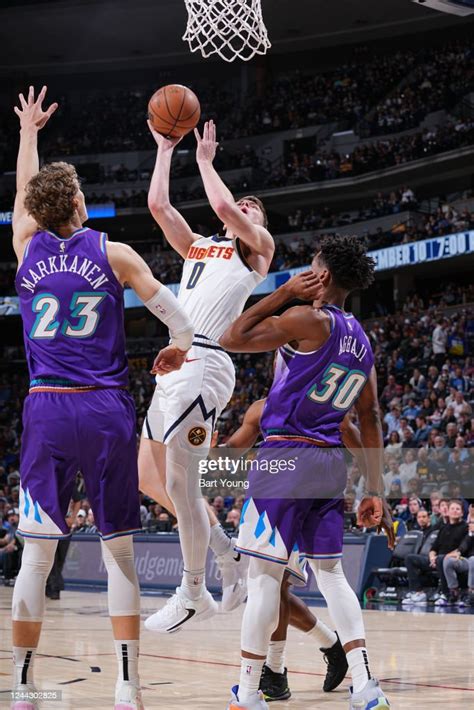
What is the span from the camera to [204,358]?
19.1 ft

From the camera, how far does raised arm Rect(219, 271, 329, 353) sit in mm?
4543

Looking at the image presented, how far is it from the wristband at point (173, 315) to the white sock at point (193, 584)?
1778 mm

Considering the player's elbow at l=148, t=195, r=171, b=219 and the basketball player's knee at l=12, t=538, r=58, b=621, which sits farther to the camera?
the player's elbow at l=148, t=195, r=171, b=219

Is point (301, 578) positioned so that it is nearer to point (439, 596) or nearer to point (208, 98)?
point (439, 596)

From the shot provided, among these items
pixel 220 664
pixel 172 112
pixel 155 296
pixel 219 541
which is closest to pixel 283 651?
pixel 219 541

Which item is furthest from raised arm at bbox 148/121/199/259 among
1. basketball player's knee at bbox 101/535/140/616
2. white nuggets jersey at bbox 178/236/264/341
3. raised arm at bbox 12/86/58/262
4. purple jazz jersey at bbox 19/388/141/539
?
basketball player's knee at bbox 101/535/140/616

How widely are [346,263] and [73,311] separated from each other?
1470 millimetres

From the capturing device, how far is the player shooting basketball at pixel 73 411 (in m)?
4.15

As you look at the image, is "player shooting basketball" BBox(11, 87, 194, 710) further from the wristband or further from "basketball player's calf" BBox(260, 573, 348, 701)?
"basketball player's calf" BBox(260, 573, 348, 701)

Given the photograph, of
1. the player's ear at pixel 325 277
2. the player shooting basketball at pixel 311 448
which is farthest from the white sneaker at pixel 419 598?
the player's ear at pixel 325 277

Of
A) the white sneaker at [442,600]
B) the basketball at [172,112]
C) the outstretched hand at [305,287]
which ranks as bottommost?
the white sneaker at [442,600]

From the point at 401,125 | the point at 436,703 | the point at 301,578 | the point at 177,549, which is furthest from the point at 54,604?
the point at 401,125

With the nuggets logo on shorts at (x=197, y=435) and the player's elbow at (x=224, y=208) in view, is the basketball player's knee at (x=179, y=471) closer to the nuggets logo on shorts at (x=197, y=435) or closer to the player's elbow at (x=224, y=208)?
the nuggets logo on shorts at (x=197, y=435)

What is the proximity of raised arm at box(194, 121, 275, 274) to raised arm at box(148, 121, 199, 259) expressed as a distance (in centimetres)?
21
